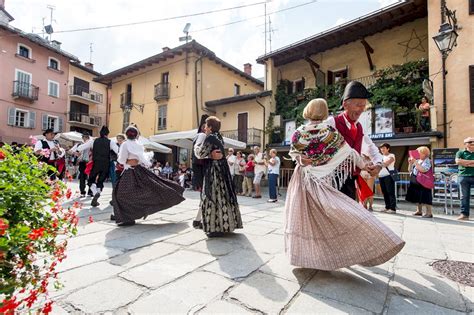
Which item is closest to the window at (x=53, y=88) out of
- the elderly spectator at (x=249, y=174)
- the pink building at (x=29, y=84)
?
the pink building at (x=29, y=84)

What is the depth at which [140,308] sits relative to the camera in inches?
68.6

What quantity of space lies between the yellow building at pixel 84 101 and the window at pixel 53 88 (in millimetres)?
1106

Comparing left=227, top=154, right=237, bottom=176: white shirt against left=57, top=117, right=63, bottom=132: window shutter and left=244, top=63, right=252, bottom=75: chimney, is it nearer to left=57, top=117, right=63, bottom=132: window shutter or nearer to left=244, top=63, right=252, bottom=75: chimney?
left=244, top=63, right=252, bottom=75: chimney

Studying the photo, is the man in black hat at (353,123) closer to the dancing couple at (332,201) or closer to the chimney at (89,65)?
the dancing couple at (332,201)

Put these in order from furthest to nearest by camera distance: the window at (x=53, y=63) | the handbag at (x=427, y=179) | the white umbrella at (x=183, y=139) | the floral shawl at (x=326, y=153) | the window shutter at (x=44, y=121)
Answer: the window at (x=53, y=63) → the window shutter at (x=44, y=121) → the white umbrella at (x=183, y=139) → the handbag at (x=427, y=179) → the floral shawl at (x=326, y=153)

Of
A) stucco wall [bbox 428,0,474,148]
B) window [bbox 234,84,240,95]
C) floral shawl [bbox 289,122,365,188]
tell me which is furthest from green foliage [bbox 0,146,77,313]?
window [bbox 234,84,240,95]

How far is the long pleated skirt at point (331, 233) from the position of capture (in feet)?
7.03

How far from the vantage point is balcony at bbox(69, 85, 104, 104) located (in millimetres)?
26266

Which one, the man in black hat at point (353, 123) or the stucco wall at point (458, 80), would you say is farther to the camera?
the stucco wall at point (458, 80)

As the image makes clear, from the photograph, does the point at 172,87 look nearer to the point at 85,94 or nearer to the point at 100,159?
the point at 85,94

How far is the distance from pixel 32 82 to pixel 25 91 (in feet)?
4.24

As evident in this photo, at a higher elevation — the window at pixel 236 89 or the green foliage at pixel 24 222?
the window at pixel 236 89

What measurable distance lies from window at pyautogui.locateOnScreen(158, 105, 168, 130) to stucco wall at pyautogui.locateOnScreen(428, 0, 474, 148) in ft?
56.4

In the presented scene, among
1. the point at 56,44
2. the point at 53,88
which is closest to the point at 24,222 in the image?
the point at 53,88
